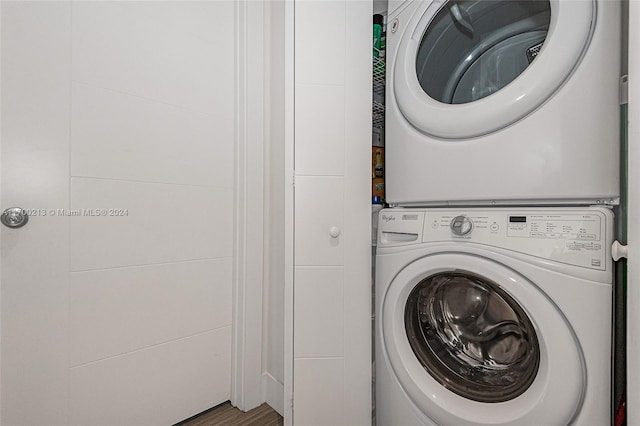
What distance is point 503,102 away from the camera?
74 centimetres

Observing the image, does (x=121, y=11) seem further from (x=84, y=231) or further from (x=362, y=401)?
(x=362, y=401)

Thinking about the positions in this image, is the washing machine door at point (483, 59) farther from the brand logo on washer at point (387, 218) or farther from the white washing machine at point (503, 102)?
the brand logo on washer at point (387, 218)

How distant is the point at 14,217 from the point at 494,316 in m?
1.32

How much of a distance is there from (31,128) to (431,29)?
47.3 inches

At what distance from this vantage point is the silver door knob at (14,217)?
81cm

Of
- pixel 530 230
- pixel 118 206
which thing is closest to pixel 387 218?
pixel 530 230

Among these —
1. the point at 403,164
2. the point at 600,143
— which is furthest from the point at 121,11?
the point at 600,143

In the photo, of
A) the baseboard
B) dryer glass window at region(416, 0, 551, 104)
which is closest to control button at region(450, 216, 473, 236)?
dryer glass window at region(416, 0, 551, 104)

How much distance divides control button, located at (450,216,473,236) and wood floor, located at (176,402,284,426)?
1.01m

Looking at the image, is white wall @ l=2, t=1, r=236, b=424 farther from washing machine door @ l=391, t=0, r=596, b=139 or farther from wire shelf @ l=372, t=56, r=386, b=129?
washing machine door @ l=391, t=0, r=596, b=139

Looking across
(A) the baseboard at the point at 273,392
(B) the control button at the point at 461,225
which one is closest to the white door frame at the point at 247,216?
(A) the baseboard at the point at 273,392

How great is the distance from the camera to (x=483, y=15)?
0.88m

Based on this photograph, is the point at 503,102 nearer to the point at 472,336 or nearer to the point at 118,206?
the point at 472,336

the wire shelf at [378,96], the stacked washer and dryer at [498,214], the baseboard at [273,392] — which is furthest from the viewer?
the baseboard at [273,392]
